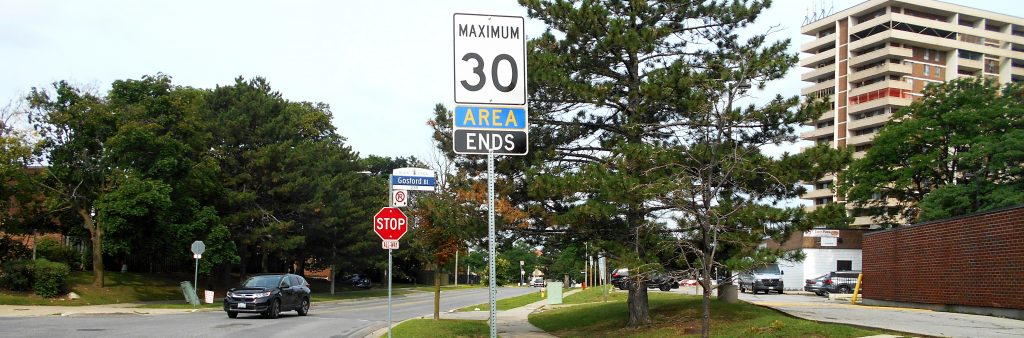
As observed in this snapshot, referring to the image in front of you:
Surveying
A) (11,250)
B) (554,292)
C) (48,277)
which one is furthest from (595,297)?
(11,250)

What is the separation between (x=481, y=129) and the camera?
7184 millimetres

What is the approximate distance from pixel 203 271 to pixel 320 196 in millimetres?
8941

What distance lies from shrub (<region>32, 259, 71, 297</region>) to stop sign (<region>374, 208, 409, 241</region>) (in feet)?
76.6

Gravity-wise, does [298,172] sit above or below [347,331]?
above

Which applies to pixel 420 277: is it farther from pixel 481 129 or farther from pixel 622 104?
pixel 481 129

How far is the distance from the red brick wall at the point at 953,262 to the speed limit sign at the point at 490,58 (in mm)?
18075

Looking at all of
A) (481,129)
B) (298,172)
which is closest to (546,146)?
(481,129)

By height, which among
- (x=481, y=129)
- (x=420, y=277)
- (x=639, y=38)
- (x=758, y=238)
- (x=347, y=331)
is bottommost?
(x=420, y=277)

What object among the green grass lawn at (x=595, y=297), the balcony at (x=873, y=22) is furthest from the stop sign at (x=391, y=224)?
the balcony at (x=873, y=22)

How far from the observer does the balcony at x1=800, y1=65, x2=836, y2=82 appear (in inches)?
3903

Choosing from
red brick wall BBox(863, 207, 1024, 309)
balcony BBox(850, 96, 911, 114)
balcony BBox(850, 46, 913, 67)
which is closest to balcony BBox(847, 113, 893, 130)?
balcony BBox(850, 96, 911, 114)

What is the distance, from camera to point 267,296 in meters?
26.0

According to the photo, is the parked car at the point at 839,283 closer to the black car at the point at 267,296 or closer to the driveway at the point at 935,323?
the driveway at the point at 935,323

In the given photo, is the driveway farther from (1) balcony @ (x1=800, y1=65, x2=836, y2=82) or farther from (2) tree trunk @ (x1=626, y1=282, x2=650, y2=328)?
(1) balcony @ (x1=800, y1=65, x2=836, y2=82)
